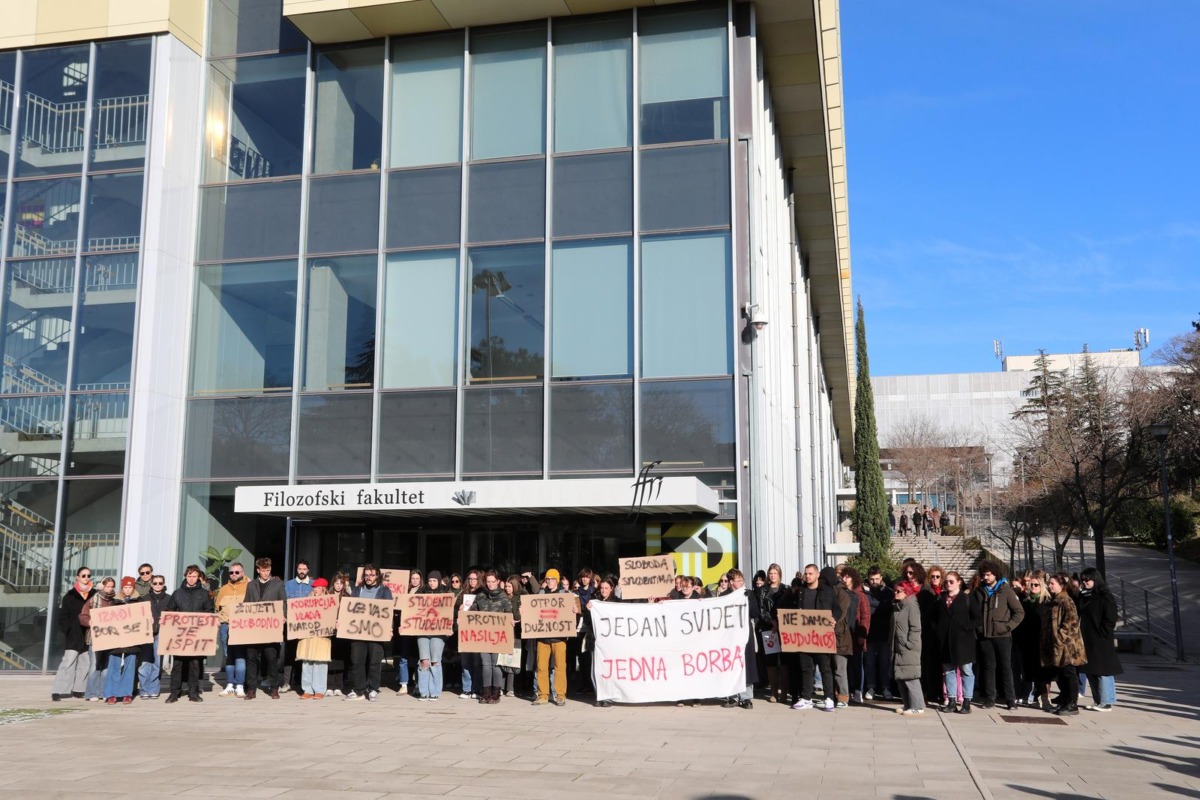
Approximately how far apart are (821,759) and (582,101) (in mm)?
12664

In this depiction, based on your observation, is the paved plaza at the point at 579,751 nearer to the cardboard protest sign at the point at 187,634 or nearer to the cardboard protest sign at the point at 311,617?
the cardboard protest sign at the point at 187,634

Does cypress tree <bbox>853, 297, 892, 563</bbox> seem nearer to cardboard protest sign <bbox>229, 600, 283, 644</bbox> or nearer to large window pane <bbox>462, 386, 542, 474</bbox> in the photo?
large window pane <bbox>462, 386, 542, 474</bbox>

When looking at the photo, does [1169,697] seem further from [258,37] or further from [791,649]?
[258,37]

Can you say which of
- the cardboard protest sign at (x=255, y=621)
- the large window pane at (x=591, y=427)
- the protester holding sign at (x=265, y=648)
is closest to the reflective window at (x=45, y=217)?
the protester holding sign at (x=265, y=648)

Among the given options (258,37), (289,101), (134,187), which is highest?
(258,37)

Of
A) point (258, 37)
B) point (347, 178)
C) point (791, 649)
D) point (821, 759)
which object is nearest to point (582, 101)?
point (347, 178)

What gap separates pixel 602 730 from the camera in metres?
12.8

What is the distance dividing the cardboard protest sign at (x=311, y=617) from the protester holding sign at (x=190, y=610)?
127cm

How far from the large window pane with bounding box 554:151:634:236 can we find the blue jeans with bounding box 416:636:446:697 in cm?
730

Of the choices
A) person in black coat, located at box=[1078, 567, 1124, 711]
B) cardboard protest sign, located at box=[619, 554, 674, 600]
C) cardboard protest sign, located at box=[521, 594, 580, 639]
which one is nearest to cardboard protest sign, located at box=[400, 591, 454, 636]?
cardboard protest sign, located at box=[521, 594, 580, 639]

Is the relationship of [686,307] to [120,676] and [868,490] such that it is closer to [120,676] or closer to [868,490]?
[120,676]

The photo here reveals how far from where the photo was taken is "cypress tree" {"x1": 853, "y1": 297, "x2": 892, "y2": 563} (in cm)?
5034

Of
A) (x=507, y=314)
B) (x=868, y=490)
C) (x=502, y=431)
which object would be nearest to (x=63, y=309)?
(x=507, y=314)

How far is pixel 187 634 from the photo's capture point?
1567 cm
